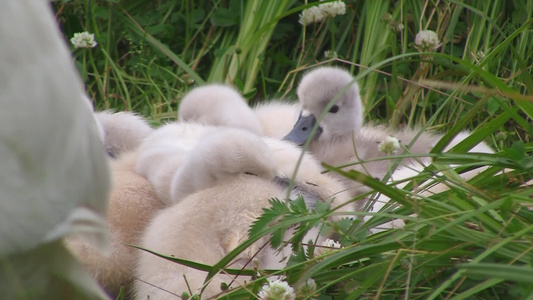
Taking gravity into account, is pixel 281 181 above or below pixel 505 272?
below

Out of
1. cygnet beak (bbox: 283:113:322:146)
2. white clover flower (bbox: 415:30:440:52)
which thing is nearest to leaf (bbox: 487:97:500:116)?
white clover flower (bbox: 415:30:440:52)

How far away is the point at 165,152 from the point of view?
2.53 metres

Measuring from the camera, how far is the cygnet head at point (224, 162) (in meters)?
2.12

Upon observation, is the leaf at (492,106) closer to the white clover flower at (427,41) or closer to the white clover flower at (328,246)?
the white clover flower at (427,41)

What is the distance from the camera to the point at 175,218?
6.57 ft

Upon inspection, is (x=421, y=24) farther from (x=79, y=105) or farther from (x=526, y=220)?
(x=79, y=105)

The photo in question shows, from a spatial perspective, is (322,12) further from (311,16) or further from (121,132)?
(121,132)

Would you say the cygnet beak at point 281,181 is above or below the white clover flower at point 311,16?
above

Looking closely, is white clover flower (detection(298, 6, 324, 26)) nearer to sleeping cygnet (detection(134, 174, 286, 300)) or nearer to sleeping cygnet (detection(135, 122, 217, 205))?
sleeping cygnet (detection(135, 122, 217, 205))

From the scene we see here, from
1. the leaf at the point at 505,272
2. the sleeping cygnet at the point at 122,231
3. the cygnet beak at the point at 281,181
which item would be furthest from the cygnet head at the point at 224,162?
the leaf at the point at 505,272

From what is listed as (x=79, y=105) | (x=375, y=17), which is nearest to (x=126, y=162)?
(x=375, y=17)

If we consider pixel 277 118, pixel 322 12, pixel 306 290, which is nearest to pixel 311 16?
pixel 322 12

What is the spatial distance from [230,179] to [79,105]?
114cm

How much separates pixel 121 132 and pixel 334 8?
1106 millimetres
